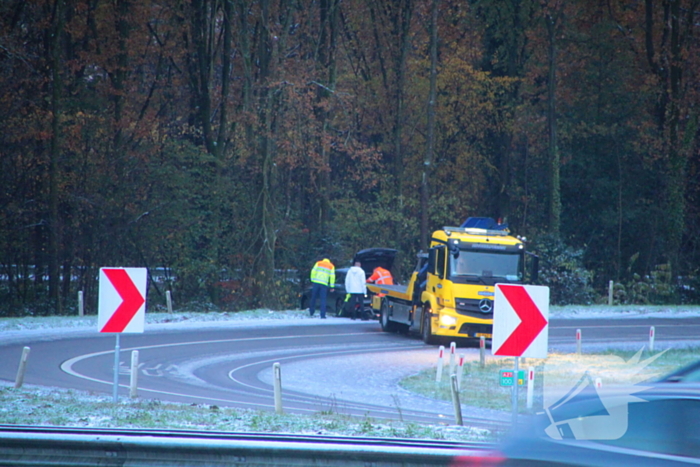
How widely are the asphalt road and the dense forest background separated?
1012cm

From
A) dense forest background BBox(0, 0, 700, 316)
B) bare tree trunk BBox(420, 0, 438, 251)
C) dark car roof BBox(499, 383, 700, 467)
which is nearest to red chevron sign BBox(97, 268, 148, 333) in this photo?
dark car roof BBox(499, 383, 700, 467)

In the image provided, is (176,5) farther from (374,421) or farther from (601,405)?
(601,405)

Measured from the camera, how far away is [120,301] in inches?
469

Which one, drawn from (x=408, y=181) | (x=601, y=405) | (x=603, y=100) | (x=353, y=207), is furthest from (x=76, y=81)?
(x=601, y=405)

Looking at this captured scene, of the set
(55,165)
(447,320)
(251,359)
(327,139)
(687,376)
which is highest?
(327,139)

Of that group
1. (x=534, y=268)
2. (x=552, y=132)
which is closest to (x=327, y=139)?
(x=552, y=132)

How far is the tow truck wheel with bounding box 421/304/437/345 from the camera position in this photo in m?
22.6

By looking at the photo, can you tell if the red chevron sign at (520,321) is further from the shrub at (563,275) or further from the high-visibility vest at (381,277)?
the shrub at (563,275)

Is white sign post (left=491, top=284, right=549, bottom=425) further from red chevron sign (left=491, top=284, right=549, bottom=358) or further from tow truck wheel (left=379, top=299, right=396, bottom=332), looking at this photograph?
tow truck wheel (left=379, top=299, right=396, bottom=332)

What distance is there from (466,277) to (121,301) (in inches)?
461

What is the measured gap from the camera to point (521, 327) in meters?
10.1

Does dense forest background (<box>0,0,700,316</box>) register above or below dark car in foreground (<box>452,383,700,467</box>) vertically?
above

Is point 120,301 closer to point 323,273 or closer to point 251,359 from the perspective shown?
point 251,359

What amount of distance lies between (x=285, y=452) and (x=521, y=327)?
3746 millimetres
